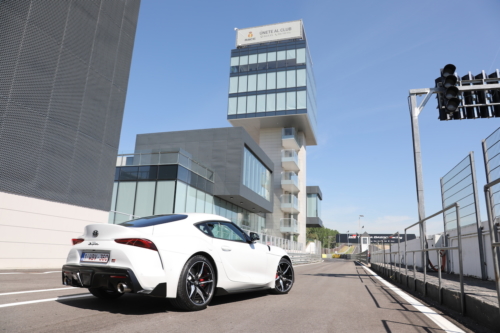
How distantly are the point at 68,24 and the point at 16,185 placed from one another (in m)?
6.65

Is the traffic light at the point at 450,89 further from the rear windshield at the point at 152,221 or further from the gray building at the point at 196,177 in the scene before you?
the gray building at the point at 196,177

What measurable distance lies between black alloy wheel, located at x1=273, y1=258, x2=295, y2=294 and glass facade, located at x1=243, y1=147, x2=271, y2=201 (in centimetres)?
2174

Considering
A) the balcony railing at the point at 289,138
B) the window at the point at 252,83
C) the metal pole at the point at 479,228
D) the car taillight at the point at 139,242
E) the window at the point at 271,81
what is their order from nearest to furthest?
the car taillight at the point at 139,242
the metal pole at the point at 479,228
the window at the point at 271,81
the balcony railing at the point at 289,138
the window at the point at 252,83

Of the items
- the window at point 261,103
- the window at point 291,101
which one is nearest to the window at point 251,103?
the window at point 261,103

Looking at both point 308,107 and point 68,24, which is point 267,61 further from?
point 68,24

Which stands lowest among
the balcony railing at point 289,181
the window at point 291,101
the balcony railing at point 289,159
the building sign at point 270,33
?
the balcony railing at point 289,181

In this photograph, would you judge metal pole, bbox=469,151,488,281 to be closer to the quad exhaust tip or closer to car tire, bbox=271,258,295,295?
car tire, bbox=271,258,295,295

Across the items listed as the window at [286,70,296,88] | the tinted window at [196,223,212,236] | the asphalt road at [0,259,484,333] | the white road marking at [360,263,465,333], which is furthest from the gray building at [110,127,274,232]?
the white road marking at [360,263,465,333]

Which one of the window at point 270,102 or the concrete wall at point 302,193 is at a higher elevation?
the window at point 270,102

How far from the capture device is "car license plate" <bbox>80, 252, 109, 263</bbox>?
4.38 meters

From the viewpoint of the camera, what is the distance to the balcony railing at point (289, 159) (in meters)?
46.8

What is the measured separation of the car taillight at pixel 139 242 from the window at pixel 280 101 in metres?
42.6

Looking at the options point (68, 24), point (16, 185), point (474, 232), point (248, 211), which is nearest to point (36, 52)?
point (68, 24)

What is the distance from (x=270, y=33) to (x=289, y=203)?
24931mm
